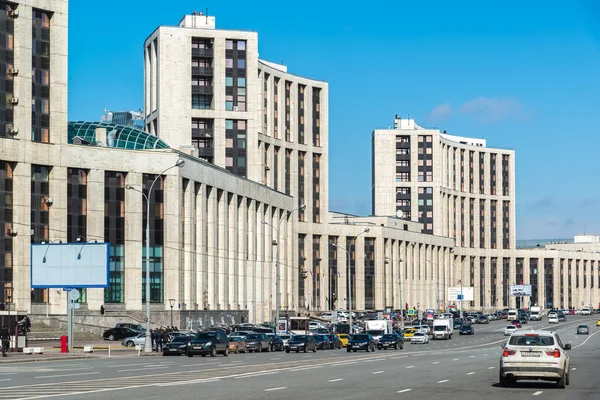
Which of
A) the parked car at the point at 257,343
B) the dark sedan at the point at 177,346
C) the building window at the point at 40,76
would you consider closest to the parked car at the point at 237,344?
the parked car at the point at 257,343

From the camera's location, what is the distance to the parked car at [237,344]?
2620 inches

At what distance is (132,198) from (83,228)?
584 centimetres

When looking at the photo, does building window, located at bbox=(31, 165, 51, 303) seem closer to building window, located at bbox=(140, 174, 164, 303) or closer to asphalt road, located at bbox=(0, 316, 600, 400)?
building window, located at bbox=(140, 174, 164, 303)

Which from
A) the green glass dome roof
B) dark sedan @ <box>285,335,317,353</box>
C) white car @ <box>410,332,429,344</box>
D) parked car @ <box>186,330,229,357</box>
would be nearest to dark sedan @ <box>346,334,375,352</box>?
dark sedan @ <box>285,335,317,353</box>

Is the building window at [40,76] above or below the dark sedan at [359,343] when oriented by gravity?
above

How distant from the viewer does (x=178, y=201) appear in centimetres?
10544

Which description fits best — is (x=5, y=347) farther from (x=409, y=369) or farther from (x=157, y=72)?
(x=157, y=72)

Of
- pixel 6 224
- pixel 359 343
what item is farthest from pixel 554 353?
pixel 6 224

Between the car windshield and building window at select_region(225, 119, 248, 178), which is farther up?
building window at select_region(225, 119, 248, 178)

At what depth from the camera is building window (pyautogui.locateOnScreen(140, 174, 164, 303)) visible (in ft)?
341

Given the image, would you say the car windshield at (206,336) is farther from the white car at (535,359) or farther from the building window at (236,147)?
the building window at (236,147)

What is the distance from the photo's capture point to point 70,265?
238ft

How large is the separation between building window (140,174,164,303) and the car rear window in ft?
Result: 243

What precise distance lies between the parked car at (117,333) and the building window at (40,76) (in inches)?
783
